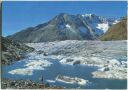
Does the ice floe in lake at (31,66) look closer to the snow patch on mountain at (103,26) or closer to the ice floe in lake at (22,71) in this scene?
the ice floe in lake at (22,71)

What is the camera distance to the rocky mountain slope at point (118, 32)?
588 inches

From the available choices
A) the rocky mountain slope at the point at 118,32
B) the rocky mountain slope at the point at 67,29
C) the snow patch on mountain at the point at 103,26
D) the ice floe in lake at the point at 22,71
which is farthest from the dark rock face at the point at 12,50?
the rocky mountain slope at the point at 118,32

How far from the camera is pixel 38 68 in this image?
1505 centimetres

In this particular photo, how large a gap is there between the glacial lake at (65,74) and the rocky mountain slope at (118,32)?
2.53 feet

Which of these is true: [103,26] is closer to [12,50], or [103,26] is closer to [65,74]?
[65,74]

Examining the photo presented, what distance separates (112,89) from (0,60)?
247 centimetres

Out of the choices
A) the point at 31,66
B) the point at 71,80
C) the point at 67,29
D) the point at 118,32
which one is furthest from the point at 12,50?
the point at 118,32

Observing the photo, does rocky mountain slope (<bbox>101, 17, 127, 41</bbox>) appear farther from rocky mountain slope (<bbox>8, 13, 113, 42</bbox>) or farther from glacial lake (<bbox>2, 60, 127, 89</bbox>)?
glacial lake (<bbox>2, 60, 127, 89</bbox>)

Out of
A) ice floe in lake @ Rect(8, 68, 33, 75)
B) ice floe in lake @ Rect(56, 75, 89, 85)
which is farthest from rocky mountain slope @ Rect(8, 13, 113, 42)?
ice floe in lake @ Rect(56, 75, 89, 85)

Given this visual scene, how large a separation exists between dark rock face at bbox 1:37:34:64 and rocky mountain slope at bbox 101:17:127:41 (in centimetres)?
168

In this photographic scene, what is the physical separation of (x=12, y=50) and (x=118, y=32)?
2359 mm

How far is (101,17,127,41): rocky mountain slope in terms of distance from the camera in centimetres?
1495

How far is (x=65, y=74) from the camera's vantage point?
1487cm

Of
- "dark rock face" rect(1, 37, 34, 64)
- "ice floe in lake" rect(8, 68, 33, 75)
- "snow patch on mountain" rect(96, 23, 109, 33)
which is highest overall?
"snow patch on mountain" rect(96, 23, 109, 33)
